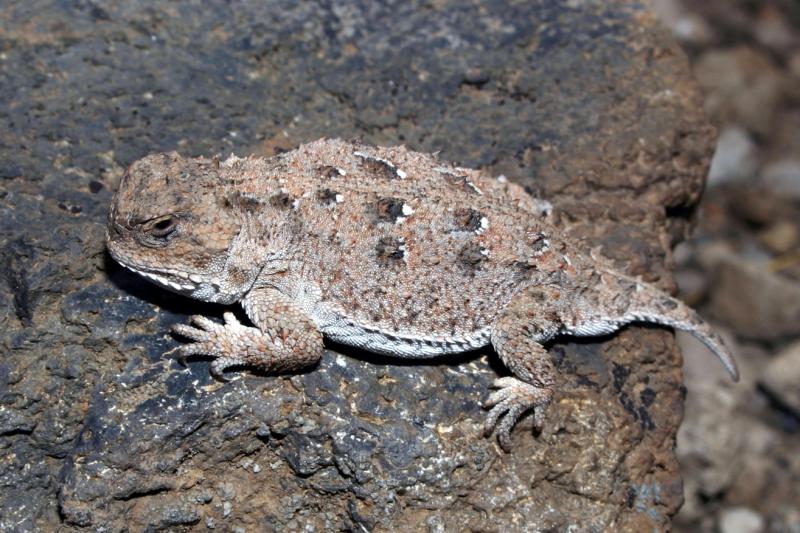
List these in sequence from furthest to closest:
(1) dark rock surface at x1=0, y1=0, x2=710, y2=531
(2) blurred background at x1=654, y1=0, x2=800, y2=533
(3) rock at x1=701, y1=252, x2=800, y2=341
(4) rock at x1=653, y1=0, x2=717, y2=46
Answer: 1. (4) rock at x1=653, y1=0, x2=717, y2=46
2. (3) rock at x1=701, y1=252, x2=800, y2=341
3. (2) blurred background at x1=654, y1=0, x2=800, y2=533
4. (1) dark rock surface at x1=0, y1=0, x2=710, y2=531

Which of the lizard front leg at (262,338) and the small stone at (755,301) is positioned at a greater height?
the lizard front leg at (262,338)

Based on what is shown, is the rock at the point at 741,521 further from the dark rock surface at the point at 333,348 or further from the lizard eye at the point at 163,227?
the lizard eye at the point at 163,227

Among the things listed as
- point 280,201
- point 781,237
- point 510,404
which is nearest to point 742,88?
point 781,237

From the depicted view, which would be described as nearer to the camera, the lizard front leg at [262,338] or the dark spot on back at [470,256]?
the lizard front leg at [262,338]

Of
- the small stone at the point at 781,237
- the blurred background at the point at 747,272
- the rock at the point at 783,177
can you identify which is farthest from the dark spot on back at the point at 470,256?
the rock at the point at 783,177

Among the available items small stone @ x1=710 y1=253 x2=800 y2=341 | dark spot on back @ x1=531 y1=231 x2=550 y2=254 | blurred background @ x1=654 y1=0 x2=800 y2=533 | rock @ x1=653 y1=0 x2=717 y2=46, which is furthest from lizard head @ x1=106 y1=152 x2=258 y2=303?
rock @ x1=653 y1=0 x2=717 y2=46

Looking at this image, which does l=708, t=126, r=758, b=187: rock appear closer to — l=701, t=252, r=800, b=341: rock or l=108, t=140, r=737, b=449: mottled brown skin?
l=701, t=252, r=800, b=341: rock

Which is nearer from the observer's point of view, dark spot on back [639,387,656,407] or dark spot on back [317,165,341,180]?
dark spot on back [317,165,341,180]

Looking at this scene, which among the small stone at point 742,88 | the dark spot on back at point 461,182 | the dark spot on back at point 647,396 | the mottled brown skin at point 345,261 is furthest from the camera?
the small stone at point 742,88

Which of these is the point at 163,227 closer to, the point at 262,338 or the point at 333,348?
the point at 262,338

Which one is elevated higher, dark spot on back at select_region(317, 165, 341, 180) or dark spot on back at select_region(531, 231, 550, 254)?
dark spot on back at select_region(317, 165, 341, 180)
